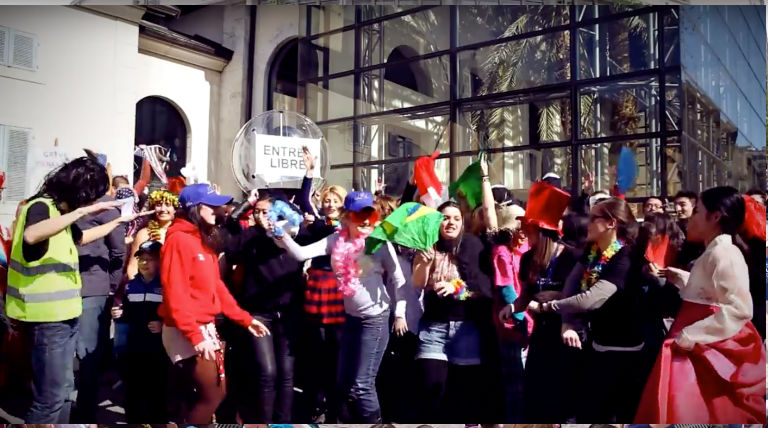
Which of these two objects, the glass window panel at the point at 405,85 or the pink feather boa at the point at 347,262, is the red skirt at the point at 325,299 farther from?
the glass window panel at the point at 405,85

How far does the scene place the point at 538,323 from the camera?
10.9ft

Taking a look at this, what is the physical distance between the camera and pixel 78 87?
3609mm

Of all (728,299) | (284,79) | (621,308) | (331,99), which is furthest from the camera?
(284,79)

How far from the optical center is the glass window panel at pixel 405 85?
11.6ft

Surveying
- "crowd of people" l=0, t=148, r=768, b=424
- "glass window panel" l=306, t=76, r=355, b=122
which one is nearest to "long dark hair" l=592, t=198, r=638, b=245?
"crowd of people" l=0, t=148, r=768, b=424

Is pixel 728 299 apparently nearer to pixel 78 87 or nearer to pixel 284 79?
pixel 284 79

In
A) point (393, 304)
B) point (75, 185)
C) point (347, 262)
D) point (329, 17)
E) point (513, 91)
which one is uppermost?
point (329, 17)

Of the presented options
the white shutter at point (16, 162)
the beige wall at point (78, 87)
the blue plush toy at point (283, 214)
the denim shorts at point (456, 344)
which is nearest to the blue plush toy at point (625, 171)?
the denim shorts at point (456, 344)

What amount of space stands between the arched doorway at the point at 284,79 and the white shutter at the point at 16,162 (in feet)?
4.29

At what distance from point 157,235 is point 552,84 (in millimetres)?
2249

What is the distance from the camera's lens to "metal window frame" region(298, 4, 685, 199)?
3156mm

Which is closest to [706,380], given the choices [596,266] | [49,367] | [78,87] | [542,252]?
[596,266]

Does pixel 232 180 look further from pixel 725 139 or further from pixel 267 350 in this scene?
pixel 725 139

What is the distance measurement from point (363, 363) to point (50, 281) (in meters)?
1.57
